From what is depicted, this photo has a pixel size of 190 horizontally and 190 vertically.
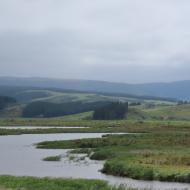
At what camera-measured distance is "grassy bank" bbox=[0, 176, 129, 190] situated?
146 ft

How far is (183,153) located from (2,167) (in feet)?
79.9

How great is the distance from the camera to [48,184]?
46.9 m

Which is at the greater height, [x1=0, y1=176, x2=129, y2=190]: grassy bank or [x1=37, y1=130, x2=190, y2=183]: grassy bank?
[x1=0, y1=176, x2=129, y2=190]: grassy bank

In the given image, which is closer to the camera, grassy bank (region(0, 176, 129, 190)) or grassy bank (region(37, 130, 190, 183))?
grassy bank (region(0, 176, 129, 190))

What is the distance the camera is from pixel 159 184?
52344mm

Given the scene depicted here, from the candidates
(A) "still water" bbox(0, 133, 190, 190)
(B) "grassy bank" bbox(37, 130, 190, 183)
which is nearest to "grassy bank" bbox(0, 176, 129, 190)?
(A) "still water" bbox(0, 133, 190, 190)

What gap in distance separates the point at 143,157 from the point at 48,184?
2673 cm

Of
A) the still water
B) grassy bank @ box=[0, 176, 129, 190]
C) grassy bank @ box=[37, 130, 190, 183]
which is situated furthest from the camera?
Result: grassy bank @ box=[37, 130, 190, 183]

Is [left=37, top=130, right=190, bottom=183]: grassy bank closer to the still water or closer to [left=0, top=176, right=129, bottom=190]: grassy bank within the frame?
the still water

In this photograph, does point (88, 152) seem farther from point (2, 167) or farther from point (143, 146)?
point (2, 167)

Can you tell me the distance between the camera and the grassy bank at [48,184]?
4452 centimetres

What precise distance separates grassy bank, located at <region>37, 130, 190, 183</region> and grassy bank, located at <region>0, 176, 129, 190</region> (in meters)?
9.42

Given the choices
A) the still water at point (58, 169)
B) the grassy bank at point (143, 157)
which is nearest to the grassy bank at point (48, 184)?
the still water at point (58, 169)

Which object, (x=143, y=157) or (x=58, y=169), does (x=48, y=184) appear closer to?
(x=58, y=169)
